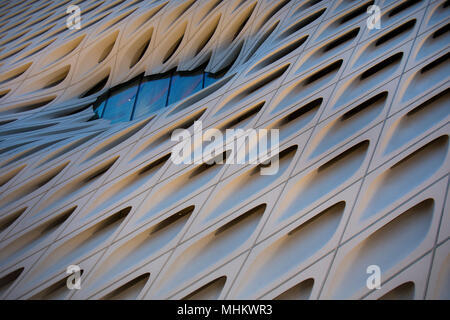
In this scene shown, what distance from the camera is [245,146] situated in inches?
432

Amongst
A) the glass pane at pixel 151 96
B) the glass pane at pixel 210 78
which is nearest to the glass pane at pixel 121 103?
the glass pane at pixel 151 96

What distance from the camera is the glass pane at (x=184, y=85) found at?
19406 millimetres

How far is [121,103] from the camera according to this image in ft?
67.5

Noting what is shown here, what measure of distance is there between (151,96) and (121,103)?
57.7 inches

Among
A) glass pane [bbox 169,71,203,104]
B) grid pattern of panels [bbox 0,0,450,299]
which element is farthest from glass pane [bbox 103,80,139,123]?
grid pattern of panels [bbox 0,0,450,299]

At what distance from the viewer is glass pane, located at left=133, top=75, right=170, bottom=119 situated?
19.4 m

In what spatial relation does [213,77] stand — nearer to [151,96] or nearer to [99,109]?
[151,96]

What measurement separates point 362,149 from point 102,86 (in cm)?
1541

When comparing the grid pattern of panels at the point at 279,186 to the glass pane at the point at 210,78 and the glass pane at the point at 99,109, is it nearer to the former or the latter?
the glass pane at the point at 210,78

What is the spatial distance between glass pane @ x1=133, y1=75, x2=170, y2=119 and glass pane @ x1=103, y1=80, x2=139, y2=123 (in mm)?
338

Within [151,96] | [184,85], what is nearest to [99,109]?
[151,96]

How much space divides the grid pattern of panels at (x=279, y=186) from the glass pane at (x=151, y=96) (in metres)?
2.71
